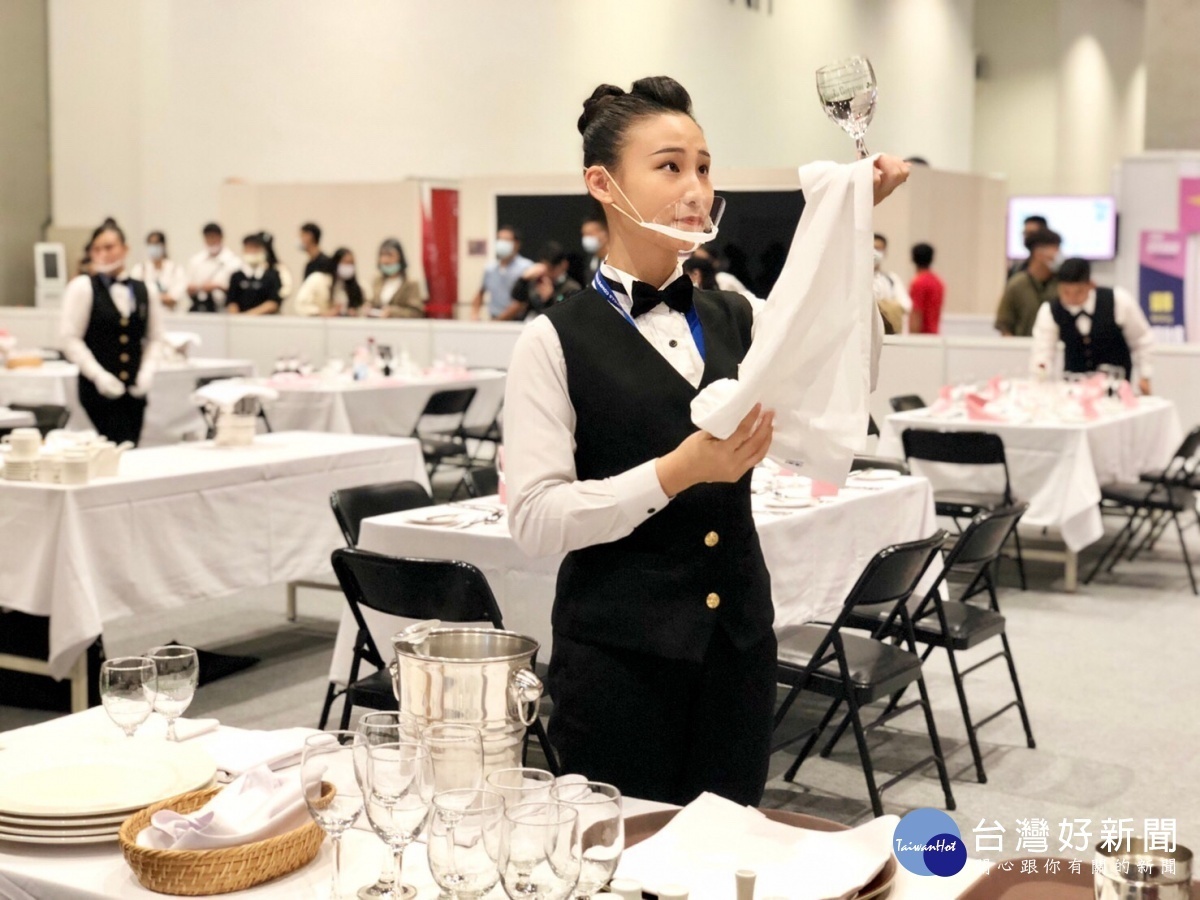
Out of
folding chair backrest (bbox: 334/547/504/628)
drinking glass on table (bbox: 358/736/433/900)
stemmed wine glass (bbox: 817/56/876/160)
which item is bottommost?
folding chair backrest (bbox: 334/547/504/628)

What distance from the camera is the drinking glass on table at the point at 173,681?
2.04m

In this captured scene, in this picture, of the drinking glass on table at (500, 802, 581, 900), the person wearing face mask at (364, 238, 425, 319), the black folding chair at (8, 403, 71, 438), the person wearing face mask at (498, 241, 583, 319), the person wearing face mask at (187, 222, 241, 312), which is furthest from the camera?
the person wearing face mask at (187, 222, 241, 312)

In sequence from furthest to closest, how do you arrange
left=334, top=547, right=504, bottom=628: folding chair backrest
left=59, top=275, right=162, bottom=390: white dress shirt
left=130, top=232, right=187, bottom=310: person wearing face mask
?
left=130, top=232, right=187, bottom=310: person wearing face mask, left=59, top=275, right=162, bottom=390: white dress shirt, left=334, top=547, right=504, bottom=628: folding chair backrest

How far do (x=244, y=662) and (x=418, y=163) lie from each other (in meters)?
11.5

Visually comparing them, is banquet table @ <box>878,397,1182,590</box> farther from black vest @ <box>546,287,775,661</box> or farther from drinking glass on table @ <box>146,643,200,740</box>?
drinking glass on table @ <box>146,643,200,740</box>

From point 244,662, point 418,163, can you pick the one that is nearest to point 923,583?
point 244,662

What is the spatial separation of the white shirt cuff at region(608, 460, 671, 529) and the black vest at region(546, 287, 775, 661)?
11 cm

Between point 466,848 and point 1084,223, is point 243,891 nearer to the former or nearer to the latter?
point 466,848

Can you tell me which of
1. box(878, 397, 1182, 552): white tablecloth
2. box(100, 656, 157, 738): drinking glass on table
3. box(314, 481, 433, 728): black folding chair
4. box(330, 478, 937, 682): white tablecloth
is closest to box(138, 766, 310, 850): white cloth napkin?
box(100, 656, 157, 738): drinking glass on table

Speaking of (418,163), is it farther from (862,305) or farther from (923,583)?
(862,305)

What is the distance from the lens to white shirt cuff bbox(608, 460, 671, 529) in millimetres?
1842

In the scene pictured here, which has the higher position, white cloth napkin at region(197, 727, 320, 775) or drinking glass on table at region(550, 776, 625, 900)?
drinking glass on table at region(550, 776, 625, 900)

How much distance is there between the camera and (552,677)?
6.94 ft

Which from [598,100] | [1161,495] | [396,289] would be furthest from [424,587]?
[396,289]
